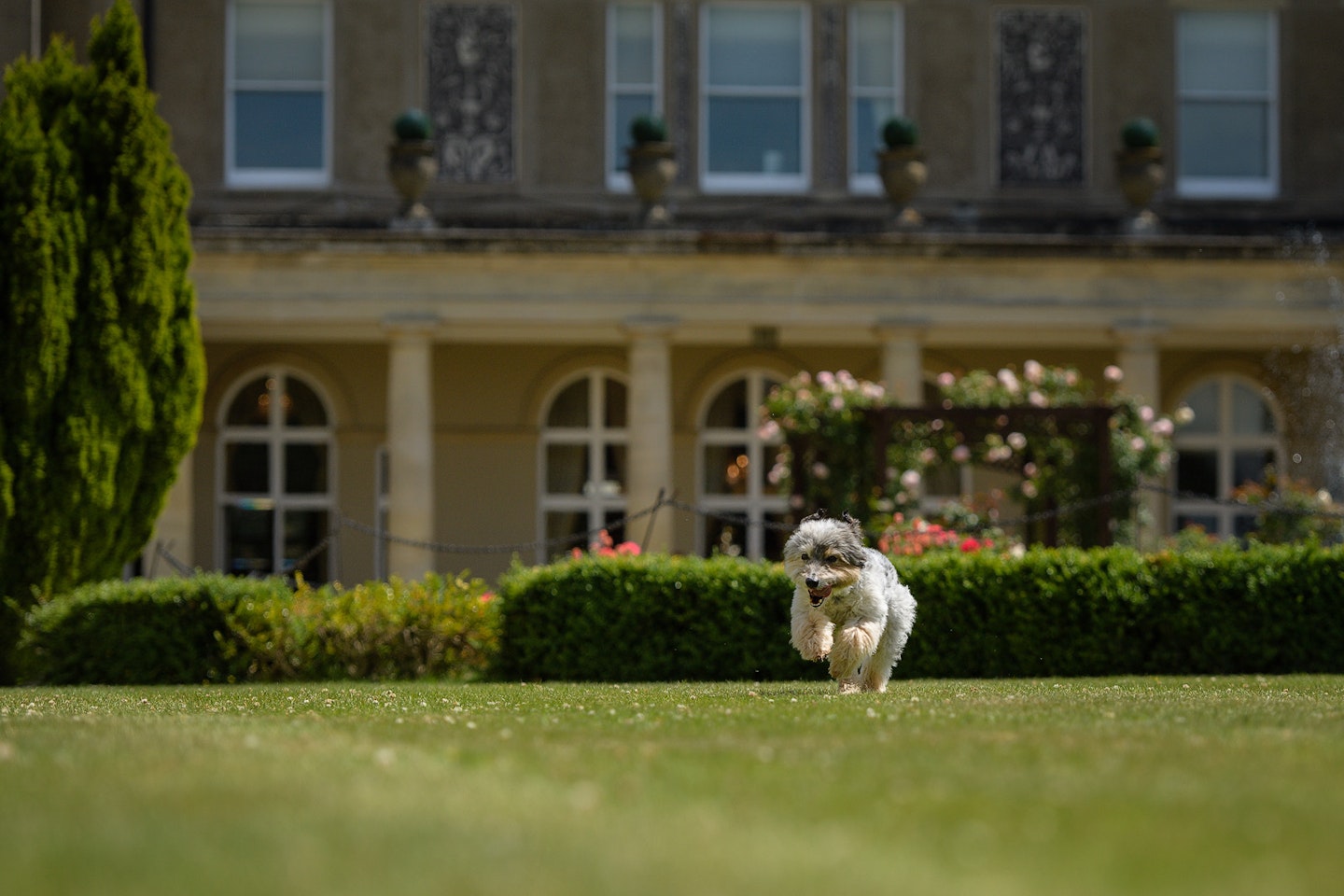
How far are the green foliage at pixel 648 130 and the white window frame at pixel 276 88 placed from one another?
4.58 meters

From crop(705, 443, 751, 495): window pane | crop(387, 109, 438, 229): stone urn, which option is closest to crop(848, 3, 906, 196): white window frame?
crop(705, 443, 751, 495): window pane

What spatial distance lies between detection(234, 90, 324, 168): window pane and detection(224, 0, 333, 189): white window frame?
0.21 ft

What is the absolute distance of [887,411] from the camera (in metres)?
17.6

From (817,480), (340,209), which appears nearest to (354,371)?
(340,209)

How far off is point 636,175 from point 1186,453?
892 centimetres

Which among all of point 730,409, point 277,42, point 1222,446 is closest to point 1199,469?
point 1222,446

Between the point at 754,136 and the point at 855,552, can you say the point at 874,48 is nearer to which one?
the point at 754,136

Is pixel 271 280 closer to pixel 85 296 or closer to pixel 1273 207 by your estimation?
pixel 85 296

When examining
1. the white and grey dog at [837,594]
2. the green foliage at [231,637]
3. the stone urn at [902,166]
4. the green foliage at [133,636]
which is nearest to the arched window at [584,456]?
the stone urn at [902,166]

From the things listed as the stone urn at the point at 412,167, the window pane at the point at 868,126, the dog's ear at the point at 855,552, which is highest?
the window pane at the point at 868,126

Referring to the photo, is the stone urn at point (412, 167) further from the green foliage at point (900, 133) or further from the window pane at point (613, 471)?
the green foliage at point (900, 133)

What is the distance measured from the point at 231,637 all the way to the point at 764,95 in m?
12.7

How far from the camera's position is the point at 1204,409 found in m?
26.3

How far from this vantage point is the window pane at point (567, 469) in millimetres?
25797
